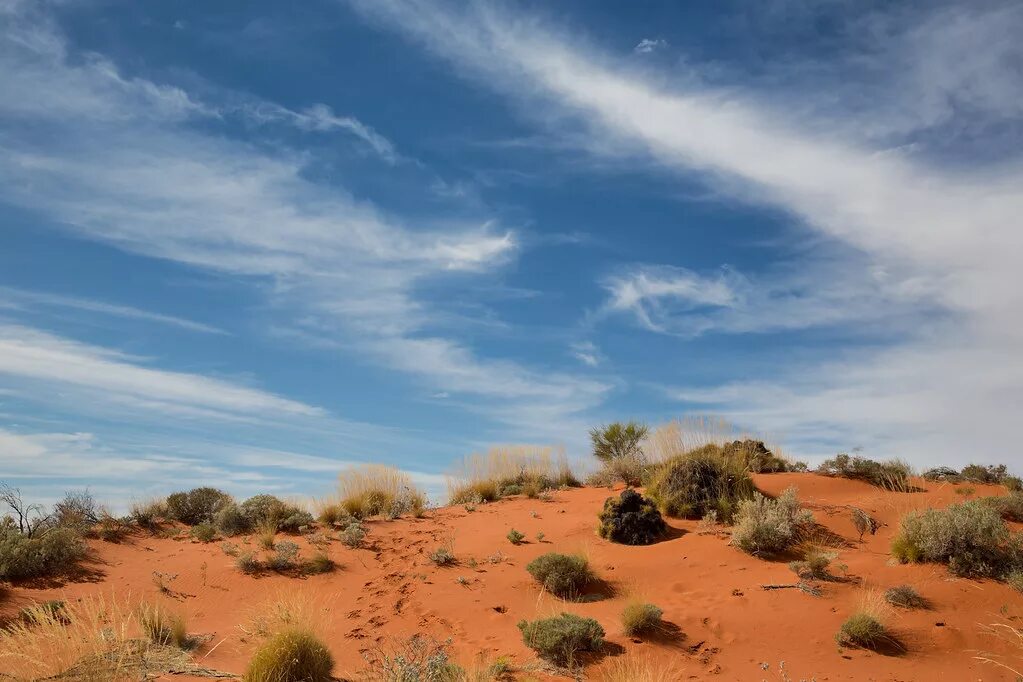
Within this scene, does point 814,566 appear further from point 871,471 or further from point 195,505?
point 195,505

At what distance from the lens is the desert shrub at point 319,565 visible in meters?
14.6

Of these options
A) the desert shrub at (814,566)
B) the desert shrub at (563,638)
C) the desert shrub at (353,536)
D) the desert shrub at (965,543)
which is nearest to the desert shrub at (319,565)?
the desert shrub at (353,536)

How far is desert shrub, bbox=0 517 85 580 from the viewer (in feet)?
47.2

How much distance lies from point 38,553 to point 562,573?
10.9 meters

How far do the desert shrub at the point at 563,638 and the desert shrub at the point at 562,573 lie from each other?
2.34 m

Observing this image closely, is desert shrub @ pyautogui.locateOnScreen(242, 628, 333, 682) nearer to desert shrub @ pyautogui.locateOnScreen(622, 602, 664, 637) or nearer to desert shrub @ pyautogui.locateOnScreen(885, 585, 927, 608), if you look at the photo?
desert shrub @ pyautogui.locateOnScreen(622, 602, 664, 637)

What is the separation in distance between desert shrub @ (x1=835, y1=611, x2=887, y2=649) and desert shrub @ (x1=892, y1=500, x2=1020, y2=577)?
9.46 feet

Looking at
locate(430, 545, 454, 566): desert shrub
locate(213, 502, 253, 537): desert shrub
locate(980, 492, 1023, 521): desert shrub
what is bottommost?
locate(430, 545, 454, 566): desert shrub

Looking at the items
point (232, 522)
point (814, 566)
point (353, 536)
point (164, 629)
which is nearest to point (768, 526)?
point (814, 566)

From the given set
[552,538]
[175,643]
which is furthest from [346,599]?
[552,538]

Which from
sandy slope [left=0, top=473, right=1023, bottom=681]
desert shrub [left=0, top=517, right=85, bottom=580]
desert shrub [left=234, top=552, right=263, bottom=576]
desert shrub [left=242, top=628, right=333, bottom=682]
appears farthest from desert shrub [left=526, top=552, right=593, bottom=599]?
desert shrub [left=0, top=517, right=85, bottom=580]

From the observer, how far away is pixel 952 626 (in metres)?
10.9

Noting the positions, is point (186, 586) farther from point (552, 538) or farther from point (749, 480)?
point (749, 480)

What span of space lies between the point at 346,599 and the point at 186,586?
3.69 metres
